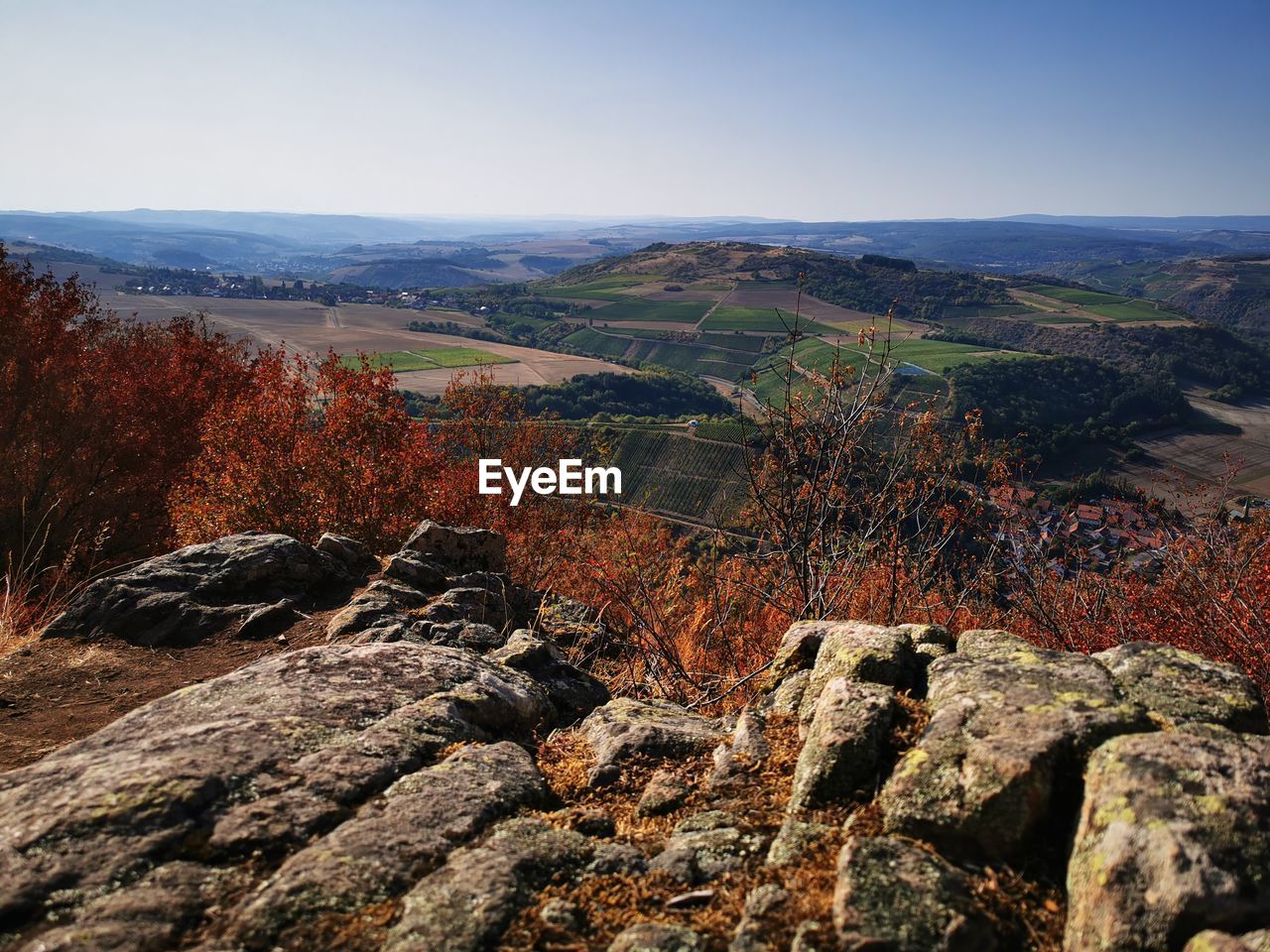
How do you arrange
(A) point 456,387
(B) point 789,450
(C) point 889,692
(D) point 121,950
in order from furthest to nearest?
1. (A) point 456,387
2. (B) point 789,450
3. (C) point 889,692
4. (D) point 121,950

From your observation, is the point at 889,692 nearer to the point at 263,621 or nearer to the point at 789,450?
the point at 789,450

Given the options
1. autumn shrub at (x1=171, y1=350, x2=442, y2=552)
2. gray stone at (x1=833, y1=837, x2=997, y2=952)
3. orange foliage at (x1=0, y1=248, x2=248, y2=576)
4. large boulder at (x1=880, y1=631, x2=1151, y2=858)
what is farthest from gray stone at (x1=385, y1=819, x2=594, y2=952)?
orange foliage at (x1=0, y1=248, x2=248, y2=576)

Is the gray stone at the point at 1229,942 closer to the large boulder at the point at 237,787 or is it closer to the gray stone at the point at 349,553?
the large boulder at the point at 237,787

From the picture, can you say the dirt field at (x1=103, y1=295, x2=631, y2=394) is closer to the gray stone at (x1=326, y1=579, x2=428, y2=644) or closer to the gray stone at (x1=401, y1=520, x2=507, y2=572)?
the gray stone at (x1=401, y1=520, x2=507, y2=572)

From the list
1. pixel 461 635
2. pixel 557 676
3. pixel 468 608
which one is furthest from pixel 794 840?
pixel 468 608

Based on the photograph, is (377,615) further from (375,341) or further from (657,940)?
(375,341)

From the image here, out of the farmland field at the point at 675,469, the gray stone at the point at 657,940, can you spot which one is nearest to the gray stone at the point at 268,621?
the gray stone at the point at 657,940

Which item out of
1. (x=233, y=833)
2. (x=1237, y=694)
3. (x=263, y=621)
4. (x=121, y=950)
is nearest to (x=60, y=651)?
(x=263, y=621)
